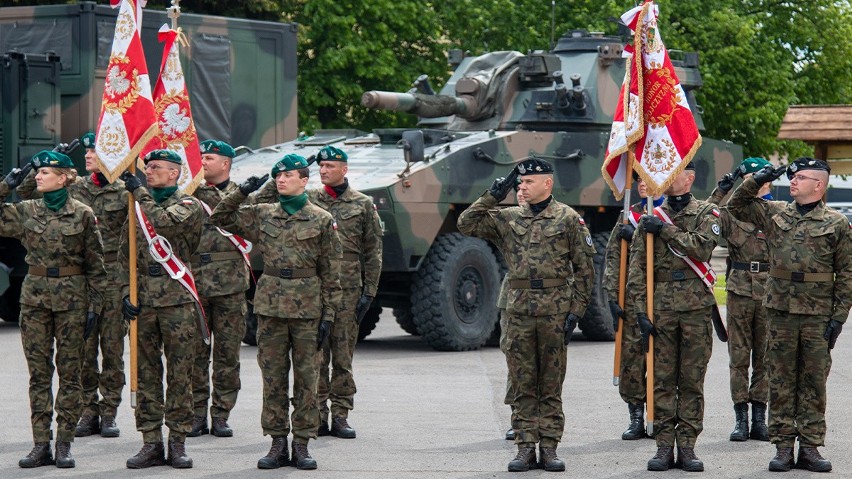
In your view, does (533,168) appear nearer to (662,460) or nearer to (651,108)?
(651,108)

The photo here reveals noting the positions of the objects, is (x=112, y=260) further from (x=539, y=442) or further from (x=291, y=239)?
(x=539, y=442)

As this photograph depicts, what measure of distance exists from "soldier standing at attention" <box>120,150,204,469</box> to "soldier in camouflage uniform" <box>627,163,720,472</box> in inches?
101

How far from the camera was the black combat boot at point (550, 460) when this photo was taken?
895 cm

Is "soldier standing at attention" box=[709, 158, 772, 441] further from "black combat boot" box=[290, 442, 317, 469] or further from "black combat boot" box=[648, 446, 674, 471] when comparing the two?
"black combat boot" box=[290, 442, 317, 469]

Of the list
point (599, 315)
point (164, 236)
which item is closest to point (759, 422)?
point (164, 236)

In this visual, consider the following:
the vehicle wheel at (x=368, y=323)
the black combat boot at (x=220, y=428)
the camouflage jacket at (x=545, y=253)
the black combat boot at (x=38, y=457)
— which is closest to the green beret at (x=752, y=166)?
the camouflage jacket at (x=545, y=253)

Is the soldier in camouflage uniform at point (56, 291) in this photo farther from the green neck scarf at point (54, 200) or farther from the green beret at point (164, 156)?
the green beret at point (164, 156)

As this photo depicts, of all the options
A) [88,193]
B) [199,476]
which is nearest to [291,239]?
[199,476]

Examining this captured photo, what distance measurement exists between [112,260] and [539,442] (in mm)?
3072

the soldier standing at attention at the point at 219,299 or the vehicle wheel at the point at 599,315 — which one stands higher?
the soldier standing at attention at the point at 219,299

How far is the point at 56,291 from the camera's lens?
29.4 ft

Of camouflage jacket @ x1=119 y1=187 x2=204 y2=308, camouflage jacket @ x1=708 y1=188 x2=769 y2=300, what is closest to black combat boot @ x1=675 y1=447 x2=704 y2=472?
camouflage jacket @ x1=708 y1=188 x2=769 y2=300

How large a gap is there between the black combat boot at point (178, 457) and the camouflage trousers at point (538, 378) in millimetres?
1818

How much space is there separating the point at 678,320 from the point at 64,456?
3.50 meters
